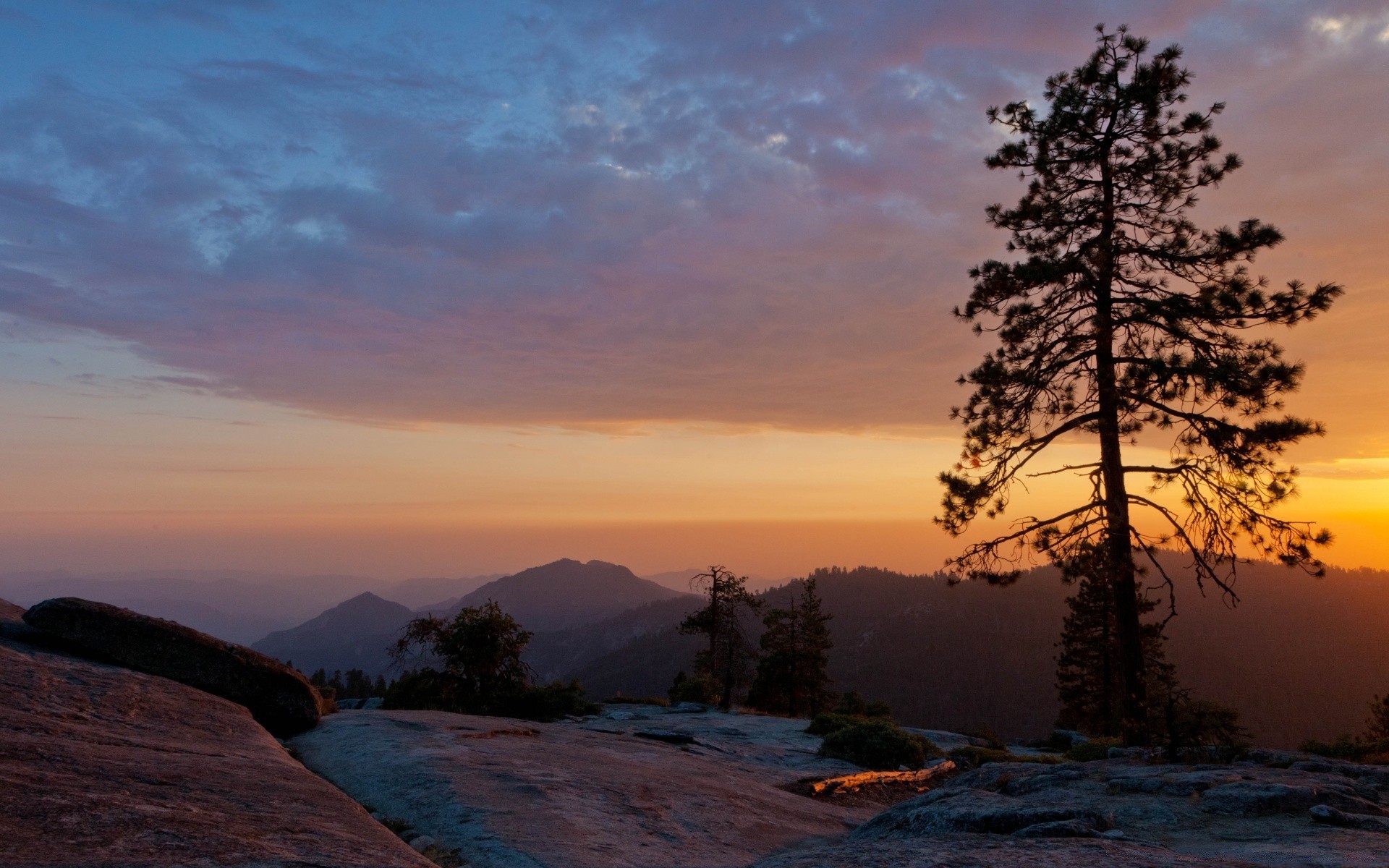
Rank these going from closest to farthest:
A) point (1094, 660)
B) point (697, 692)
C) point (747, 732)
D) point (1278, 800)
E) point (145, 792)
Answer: point (145, 792)
point (1278, 800)
point (747, 732)
point (697, 692)
point (1094, 660)

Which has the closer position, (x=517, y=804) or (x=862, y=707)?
(x=517, y=804)

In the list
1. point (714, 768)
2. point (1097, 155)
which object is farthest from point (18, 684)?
point (1097, 155)

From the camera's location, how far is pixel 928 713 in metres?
197

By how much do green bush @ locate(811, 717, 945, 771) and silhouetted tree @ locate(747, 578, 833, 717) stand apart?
33335 mm

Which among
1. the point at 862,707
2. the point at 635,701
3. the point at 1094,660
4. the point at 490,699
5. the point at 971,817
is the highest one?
the point at 971,817

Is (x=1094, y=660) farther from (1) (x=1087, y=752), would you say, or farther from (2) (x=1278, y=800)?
(2) (x=1278, y=800)

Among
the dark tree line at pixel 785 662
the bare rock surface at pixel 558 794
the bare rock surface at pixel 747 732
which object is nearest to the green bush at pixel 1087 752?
the bare rock surface at pixel 747 732

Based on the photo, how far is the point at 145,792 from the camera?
18.5 feet

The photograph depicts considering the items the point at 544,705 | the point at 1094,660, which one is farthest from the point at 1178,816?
the point at 1094,660

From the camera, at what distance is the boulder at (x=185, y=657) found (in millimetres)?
12414

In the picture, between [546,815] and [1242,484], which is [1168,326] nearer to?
[1242,484]

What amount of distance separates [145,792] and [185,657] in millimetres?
9133

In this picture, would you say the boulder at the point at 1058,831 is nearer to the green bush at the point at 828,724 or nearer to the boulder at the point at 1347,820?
the boulder at the point at 1347,820

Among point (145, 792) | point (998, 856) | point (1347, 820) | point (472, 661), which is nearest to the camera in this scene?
point (145, 792)
